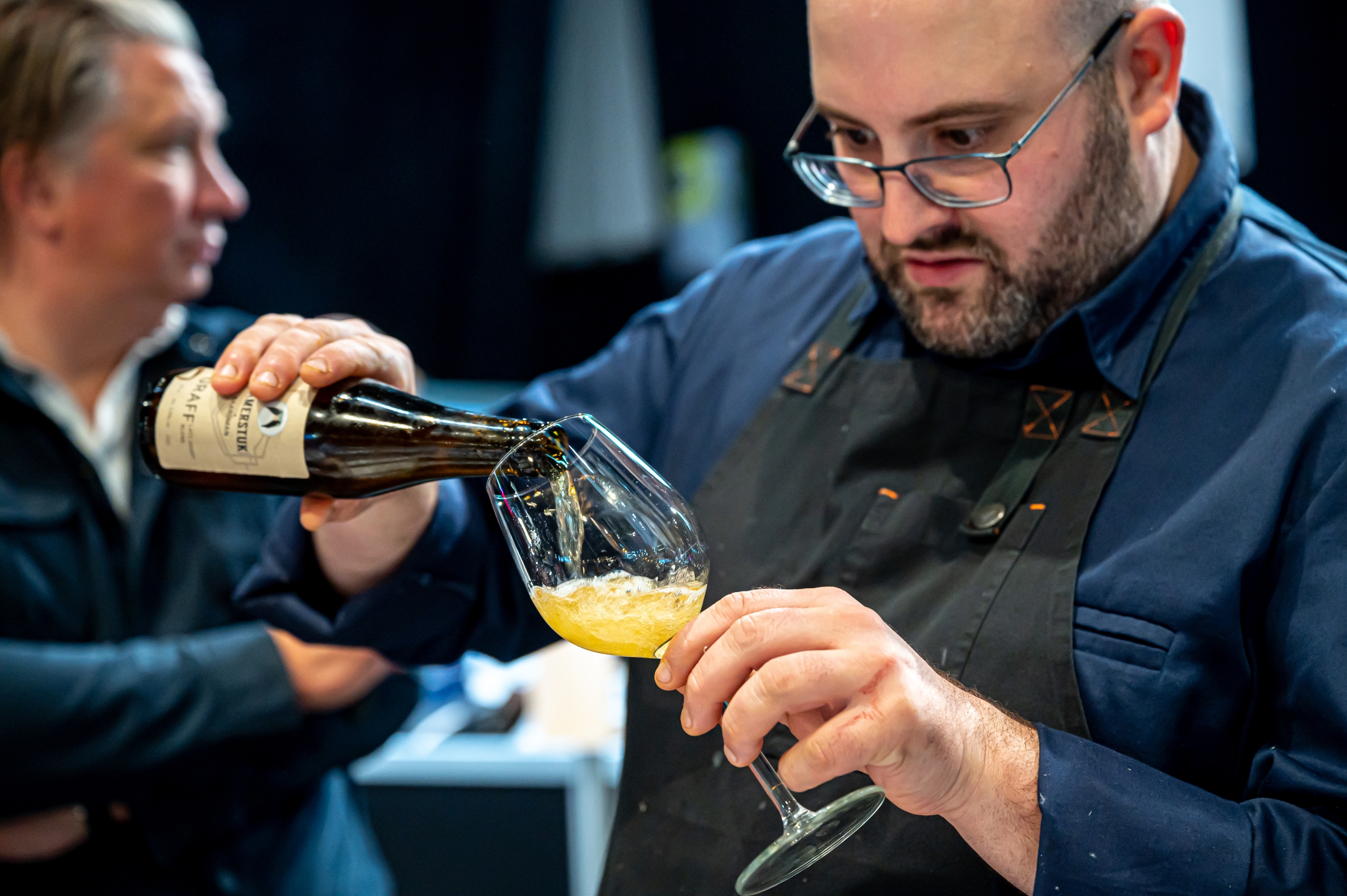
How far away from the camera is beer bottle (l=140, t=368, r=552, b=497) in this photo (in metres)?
1.12

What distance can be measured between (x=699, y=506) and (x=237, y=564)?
833 mm

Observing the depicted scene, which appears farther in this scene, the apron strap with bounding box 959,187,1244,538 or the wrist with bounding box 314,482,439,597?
the wrist with bounding box 314,482,439,597

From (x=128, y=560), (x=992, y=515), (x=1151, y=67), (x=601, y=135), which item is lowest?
(x=128, y=560)

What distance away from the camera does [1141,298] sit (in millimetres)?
1176

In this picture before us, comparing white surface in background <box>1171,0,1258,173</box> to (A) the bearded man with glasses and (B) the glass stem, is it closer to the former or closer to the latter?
(A) the bearded man with glasses

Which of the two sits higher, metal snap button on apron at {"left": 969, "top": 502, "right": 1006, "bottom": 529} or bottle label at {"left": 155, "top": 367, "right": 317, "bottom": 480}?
bottle label at {"left": 155, "top": 367, "right": 317, "bottom": 480}

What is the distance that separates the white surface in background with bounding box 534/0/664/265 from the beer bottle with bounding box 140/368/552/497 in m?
2.60

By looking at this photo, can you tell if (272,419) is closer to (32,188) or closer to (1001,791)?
(1001,791)

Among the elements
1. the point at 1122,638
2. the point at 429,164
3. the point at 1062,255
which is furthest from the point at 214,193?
the point at 429,164

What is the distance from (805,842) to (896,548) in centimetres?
31

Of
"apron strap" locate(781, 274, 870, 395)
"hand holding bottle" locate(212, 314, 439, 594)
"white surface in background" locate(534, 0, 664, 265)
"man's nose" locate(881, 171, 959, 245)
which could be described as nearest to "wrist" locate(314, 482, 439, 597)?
"hand holding bottle" locate(212, 314, 439, 594)

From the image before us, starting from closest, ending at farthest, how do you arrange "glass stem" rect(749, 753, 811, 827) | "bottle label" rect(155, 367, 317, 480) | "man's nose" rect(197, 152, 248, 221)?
"glass stem" rect(749, 753, 811, 827)
"bottle label" rect(155, 367, 317, 480)
"man's nose" rect(197, 152, 248, 221)

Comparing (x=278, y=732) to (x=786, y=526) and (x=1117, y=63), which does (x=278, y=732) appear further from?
(x=1117, y=63)

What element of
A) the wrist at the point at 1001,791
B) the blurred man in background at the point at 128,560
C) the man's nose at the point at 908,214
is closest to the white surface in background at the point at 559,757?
the blurred man in background at the point at 128,560
